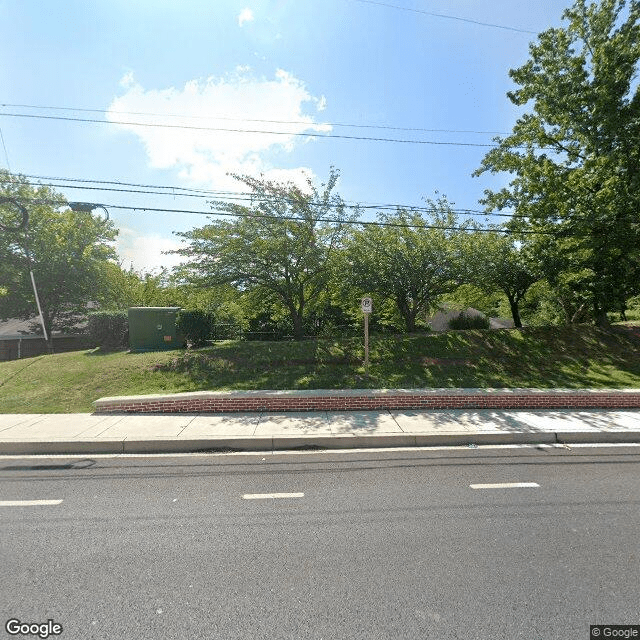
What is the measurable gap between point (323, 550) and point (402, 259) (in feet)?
31.4

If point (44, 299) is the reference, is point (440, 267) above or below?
above

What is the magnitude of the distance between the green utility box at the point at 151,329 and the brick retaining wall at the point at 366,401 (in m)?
4.81

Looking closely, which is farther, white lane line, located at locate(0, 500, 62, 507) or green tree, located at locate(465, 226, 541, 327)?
green tree, located at locate(465, 226, 541, 327)

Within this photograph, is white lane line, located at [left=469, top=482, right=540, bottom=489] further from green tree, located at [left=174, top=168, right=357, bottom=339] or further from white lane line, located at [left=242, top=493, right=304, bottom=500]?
green tree, located at [left=174, top=168, right=357, bottom=339]

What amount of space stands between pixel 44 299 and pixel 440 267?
2078cm

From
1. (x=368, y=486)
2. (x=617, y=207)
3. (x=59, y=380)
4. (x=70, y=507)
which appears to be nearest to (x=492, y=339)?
(x=617, y=207)

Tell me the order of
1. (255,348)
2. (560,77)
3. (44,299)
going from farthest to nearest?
(44,299)
(560,77)
(255,348)

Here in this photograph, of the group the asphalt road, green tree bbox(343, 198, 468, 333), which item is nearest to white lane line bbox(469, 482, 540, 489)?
the asphalt road

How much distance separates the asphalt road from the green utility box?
7.35 meters

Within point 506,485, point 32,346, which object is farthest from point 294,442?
point 32,346

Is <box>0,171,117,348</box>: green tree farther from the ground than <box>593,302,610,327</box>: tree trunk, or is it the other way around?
<box>0,171,117,348</box>: green tree

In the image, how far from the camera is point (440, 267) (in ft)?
38.1

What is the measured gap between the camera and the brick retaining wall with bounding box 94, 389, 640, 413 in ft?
23.8

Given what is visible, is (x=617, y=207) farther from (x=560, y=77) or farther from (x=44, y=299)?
(x=44, y=299)
